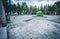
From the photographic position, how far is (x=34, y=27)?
2129mm

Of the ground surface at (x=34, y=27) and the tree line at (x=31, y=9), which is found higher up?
the tree line at (x=31, y=9)

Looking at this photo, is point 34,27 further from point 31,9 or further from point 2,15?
point 2,15

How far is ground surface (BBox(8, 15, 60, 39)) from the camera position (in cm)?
197

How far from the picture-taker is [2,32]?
2.09 meters

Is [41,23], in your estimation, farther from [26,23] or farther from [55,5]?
[55,5]

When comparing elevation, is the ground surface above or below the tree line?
below

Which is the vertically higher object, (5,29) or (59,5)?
(59,5)

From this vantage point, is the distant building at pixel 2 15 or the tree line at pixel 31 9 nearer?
the distant building at pixel 2 15

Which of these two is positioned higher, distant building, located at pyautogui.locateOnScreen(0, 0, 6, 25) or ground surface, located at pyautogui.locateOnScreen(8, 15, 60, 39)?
distant building, located at pyautogui.locateOnScreen(0, 0, 6, 25)

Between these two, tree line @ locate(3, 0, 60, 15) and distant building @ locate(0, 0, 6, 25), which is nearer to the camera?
distant building @ locate(0, 0, 6, 25)

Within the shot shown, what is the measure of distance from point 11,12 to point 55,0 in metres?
0.79

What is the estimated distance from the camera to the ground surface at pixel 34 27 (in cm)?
197

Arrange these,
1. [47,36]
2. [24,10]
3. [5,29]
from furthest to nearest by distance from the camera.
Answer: [24,10] < [5,29] < [47,36]

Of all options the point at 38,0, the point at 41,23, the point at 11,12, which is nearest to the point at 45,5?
the point at 38,0
